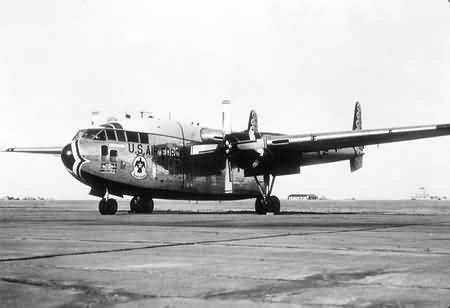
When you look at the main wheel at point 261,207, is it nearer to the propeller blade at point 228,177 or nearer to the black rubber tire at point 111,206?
the propeller blade at point 228,177

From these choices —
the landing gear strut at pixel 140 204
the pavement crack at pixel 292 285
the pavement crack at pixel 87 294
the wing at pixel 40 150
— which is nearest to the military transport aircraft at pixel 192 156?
the landing gear strut at pixel 140 204

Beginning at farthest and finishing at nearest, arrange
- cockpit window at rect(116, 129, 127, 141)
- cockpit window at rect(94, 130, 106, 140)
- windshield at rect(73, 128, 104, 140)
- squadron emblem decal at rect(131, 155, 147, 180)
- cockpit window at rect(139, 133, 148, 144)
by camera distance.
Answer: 1. cockpit window at rect(139, 133, 148, 144)
2. squadron emblem decal at rect(131, 155, 147, 180)
3. cockpit window at rect(116, 129, 127, 141)
4. cockpit window at rect(94, 130, 106, 140)
5. windshield at rect(73, 128, 104, 140)

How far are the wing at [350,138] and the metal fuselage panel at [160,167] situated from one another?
4373 mm

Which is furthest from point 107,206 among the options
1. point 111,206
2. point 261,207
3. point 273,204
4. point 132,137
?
point 273,204

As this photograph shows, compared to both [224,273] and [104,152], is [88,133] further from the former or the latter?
[224,273]

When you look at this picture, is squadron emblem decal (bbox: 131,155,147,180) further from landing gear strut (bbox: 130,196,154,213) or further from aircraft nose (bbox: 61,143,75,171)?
aircraft nose (bbox: 61,143,75,171)

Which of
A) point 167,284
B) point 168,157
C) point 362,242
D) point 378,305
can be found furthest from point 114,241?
point 168,157

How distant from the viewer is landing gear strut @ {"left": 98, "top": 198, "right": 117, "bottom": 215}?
26.0m

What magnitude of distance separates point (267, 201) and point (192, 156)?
4.77 meters

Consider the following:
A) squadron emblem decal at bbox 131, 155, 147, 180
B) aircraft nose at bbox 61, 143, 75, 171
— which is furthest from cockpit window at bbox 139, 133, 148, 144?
aircraft nose at bbox 61, 143, 75, 171

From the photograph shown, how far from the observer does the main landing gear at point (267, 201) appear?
31.1 meters

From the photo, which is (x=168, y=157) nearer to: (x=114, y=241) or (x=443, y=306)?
(x=114, y=241)

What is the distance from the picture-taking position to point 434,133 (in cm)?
2700

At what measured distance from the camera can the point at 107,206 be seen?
26.1 m
